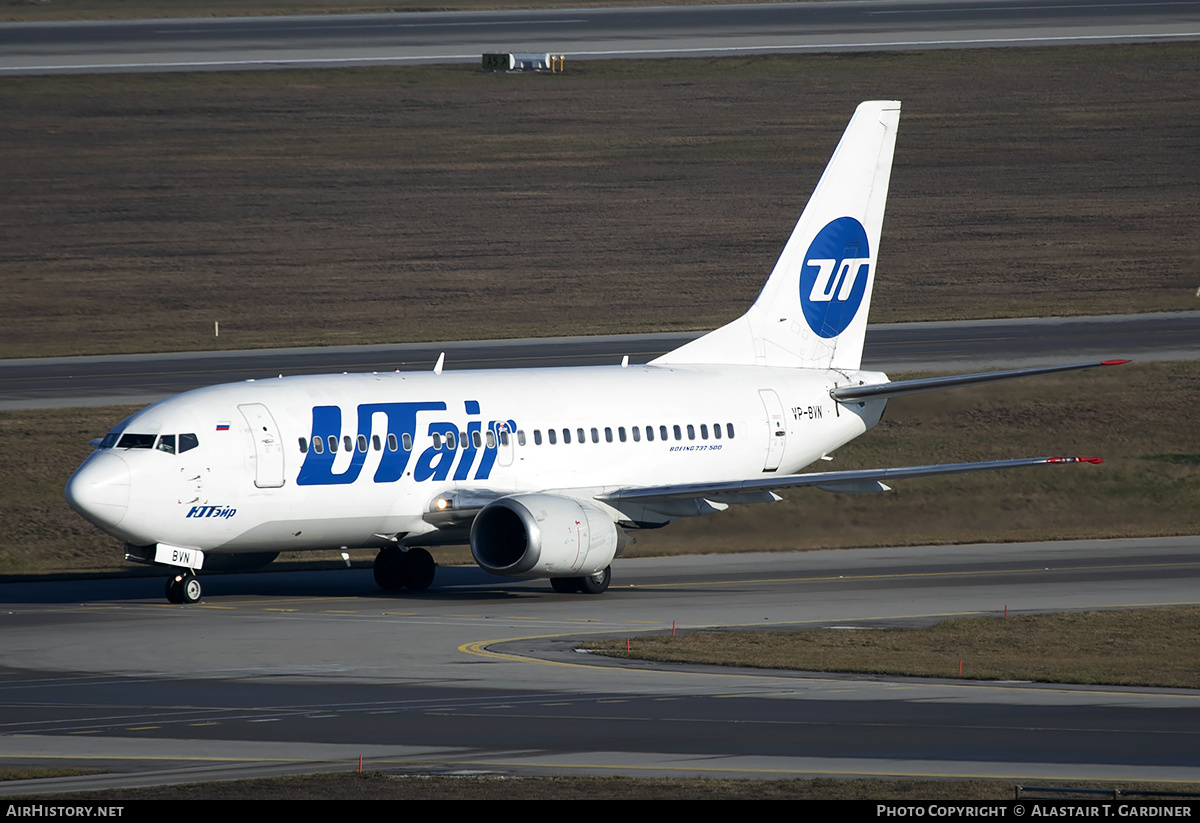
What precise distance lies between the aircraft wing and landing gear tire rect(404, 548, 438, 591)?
4266 mm

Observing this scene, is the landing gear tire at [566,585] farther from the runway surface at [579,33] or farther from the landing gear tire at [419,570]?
the runway surface at [579,33]

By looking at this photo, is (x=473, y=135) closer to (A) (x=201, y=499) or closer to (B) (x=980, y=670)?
(A) (x=201, y=499)

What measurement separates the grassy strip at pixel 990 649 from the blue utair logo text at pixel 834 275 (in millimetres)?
12983

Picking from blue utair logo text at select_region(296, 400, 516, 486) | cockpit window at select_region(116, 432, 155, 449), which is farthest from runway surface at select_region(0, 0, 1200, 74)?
cockpit window at select_region(116, 432, 155, 449)

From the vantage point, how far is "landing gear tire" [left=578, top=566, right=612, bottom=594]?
41531 mm

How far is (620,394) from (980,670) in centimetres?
1520

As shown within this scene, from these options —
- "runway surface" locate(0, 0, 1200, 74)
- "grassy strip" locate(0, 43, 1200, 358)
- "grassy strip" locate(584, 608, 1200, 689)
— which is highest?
"runway surface" locate(0, 0, 1200, 74)

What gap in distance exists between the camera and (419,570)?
4325 centimetres

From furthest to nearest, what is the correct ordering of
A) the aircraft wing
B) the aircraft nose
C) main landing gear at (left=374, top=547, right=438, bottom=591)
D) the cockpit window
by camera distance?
main landing gear at (left=374, top=547, right=438, bottom=591) < the aircraft wing < the cockpit window < the aircraft nose

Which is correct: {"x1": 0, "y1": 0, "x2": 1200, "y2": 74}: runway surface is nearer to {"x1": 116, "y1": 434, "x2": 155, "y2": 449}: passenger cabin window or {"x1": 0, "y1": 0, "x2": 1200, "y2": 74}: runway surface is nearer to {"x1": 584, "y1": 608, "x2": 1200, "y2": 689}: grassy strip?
{"x1": 116, "y1": 434, "x2": 155, "y2": 449}: passenger cabin window

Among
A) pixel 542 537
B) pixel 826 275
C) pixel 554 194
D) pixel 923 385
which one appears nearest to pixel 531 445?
pixel 542 537

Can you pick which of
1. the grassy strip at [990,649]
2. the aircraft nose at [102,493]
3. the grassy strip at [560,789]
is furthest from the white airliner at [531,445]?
the grassy strip at [560,789]

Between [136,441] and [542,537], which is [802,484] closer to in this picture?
[542,537]
